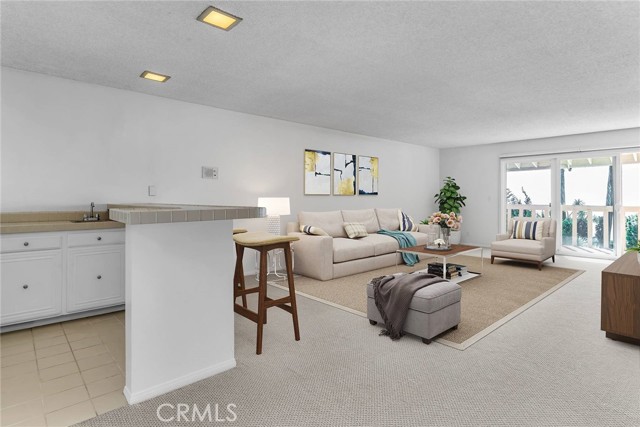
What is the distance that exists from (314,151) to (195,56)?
3.01 m

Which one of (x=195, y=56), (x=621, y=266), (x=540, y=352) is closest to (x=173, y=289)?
(x=195, y=56)

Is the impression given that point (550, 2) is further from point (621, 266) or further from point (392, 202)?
point (392, 202)

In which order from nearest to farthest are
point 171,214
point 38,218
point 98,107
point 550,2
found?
1. point 171,214
2. point 550,2
3. point 38,218
4. point 98,107

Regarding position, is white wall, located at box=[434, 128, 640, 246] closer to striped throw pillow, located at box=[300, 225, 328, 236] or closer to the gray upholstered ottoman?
striped throw pillow, located at box=[300, 225, 328, 236]

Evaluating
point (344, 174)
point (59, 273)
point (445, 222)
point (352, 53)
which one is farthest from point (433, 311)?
point (344, 174)

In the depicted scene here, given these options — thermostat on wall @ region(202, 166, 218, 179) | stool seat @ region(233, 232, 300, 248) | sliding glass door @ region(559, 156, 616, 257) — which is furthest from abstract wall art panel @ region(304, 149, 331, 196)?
sliding glass door @ region(559, 156, 616, 257)

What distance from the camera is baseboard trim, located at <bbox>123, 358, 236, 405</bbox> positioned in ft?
6.20

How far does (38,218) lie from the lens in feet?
10.7

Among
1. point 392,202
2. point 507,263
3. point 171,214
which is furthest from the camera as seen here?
point 392,202

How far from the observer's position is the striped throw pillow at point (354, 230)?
556 centimetres

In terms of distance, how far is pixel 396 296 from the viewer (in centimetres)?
278

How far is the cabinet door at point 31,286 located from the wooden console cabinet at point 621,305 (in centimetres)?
Answer: 462

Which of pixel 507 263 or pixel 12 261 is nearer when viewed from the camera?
pixel 12 261

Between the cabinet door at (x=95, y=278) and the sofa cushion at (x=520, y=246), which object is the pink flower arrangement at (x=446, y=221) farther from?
the cabinet door at (x=95, y=278)
